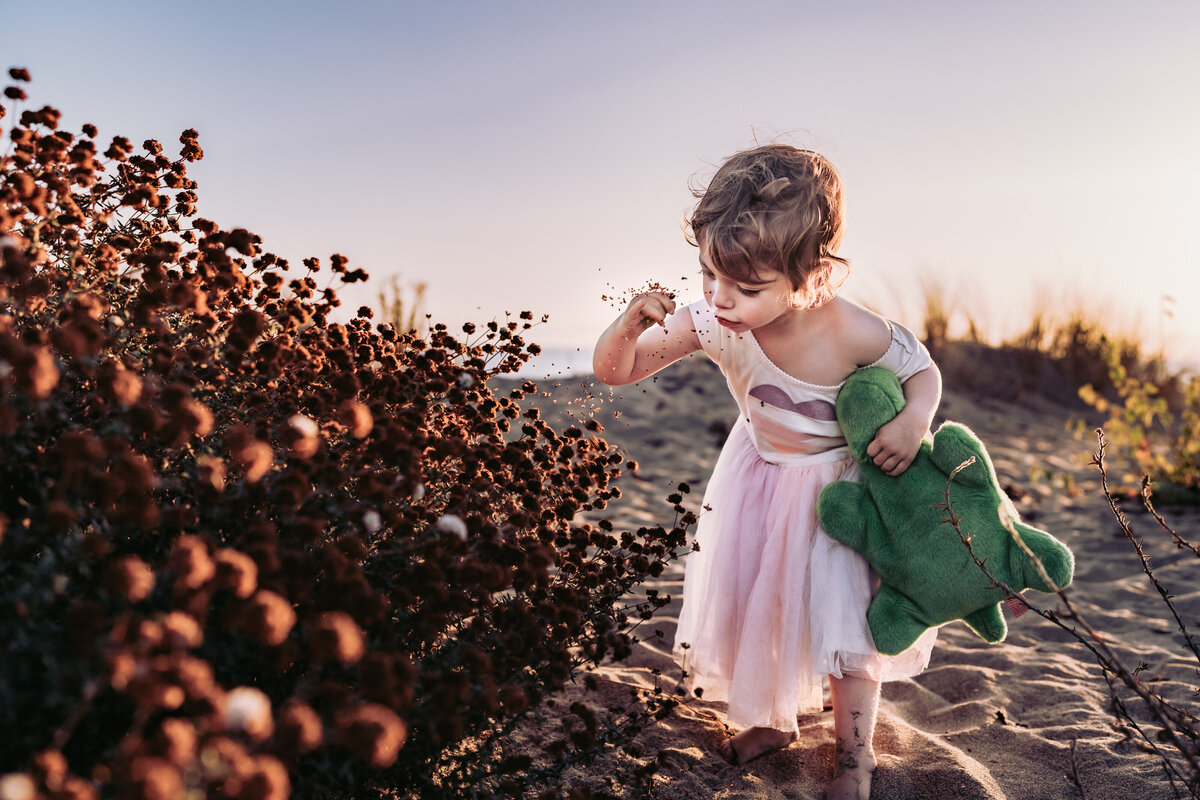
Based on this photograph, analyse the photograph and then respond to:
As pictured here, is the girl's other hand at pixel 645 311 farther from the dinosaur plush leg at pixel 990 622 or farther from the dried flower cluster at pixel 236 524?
the dinosaur plush leg at pixel 990 622

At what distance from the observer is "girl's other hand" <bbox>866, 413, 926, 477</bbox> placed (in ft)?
8.30

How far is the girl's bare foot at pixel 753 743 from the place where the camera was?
8.87 feet

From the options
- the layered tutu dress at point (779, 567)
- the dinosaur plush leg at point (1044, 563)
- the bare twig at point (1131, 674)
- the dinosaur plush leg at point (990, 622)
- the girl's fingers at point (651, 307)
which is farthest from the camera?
the girl's fingers at point (651, 307)

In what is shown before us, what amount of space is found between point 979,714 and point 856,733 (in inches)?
38.1

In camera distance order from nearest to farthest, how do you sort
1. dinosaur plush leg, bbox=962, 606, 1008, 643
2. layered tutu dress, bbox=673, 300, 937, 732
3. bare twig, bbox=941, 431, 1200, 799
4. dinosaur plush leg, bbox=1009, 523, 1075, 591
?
1. bare twig, bbox=941, 431, 1200, 799
2. dinosaur plush leg, bbox=1009, 523, 1075, 591
3. dinosaur plush leg, bbox=962, 606, 1008, 643
4. layered tutu dress, bbox=673, 300, 937, 732

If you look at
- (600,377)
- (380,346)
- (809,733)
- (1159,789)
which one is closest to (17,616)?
(380,346)

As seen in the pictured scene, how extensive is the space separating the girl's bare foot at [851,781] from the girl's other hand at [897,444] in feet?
2.86

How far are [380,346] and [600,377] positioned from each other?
32.5 inches

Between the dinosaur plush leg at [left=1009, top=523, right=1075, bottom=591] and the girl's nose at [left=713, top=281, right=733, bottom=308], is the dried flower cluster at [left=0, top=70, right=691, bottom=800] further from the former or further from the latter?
the dinosaur plush leg at [left=1009, top=523, right=1075, bottom=591]

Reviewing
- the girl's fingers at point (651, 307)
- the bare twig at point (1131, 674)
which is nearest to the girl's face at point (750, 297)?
the girl's fingers at point (651, 307)

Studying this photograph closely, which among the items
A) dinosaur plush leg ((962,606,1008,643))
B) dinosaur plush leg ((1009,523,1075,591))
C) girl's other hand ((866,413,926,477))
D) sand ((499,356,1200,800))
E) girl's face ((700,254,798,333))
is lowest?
sand ((499,356,1200,800))

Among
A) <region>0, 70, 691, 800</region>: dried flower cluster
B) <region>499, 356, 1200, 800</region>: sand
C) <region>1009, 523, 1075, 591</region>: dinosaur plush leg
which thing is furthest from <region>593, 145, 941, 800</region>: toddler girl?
<region>0, 70, 691, 800</region>: dried flower cluster

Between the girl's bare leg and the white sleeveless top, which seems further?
the white sleeveless top

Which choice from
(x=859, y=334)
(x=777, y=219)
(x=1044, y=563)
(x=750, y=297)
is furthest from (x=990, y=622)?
(x=777, y=219)
